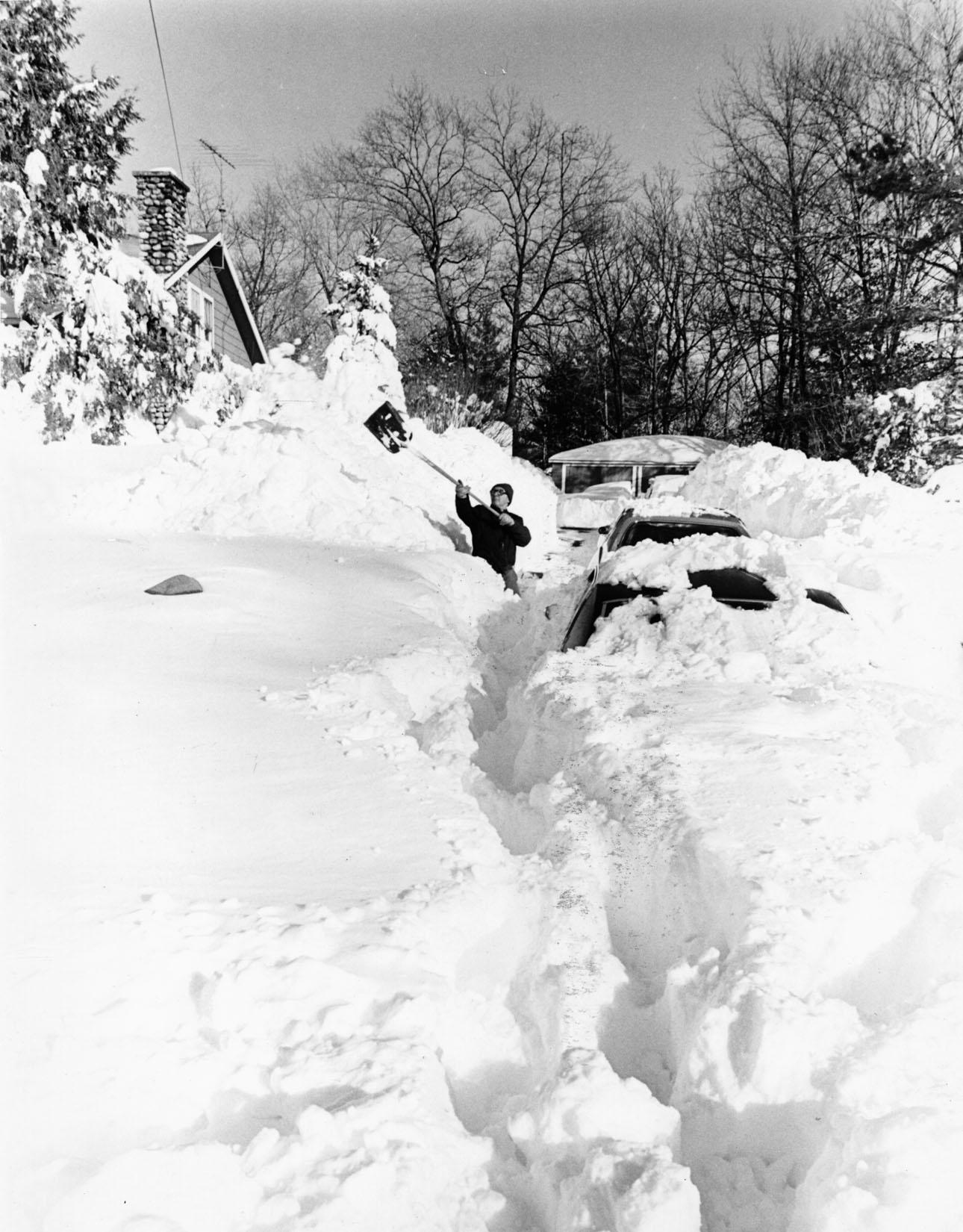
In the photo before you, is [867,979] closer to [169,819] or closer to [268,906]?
[268,906]

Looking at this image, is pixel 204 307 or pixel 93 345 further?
pixel 204 307

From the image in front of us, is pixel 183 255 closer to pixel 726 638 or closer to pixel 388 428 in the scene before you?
pixel 388 428

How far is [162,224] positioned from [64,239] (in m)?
5.88

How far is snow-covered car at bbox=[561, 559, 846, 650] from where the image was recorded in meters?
6.15

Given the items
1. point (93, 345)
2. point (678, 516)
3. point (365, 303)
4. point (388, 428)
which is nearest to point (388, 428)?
point (388, 428)

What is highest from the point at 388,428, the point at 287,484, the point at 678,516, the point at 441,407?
the point at 441,407

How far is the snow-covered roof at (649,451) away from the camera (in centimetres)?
2575

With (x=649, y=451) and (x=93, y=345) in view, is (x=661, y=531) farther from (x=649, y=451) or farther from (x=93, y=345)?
(x=649, y=451)

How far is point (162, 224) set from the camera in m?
21.5

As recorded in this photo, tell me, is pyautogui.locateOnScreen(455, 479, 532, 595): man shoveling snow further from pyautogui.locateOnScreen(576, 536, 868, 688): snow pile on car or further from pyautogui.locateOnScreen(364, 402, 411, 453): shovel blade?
pyautogui.locateOnScreen(576, 536, 868, 688): snow pile on car

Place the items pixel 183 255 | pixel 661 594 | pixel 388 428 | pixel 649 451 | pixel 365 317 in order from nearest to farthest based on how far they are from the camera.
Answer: pixel 661 594 → pixel 388 428 → pixel 183 255 → pixel 649 451 → pixel 365 317

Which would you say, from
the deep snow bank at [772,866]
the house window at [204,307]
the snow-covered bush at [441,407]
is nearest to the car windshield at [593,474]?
the snow-covered bush at [441,407]

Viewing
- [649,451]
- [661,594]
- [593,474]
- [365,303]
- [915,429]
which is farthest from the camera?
[365,303]

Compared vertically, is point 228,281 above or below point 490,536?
above
